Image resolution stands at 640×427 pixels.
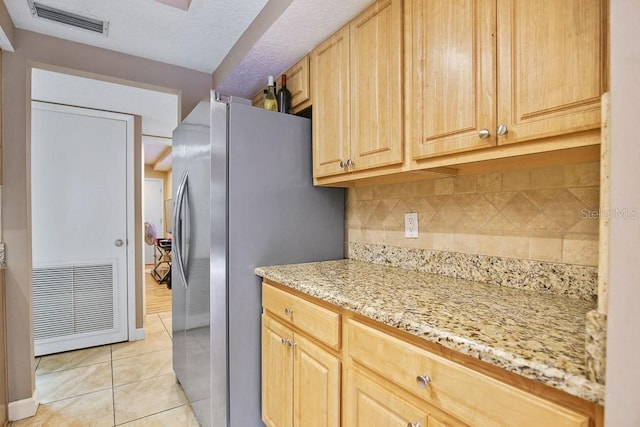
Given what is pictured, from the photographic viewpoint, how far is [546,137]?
877mm

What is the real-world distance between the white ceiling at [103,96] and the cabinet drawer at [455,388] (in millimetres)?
2447

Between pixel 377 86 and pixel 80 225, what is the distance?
119 inches

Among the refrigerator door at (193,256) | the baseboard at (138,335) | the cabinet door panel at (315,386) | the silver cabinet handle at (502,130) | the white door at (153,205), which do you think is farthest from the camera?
the white door at (153,205)

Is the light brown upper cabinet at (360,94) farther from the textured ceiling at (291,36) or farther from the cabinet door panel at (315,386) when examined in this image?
the cabinet door panel at (315,386)

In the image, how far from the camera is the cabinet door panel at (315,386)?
3.78 ft

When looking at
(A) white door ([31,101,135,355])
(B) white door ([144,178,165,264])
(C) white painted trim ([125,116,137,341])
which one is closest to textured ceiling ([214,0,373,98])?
(C) white painted trim ([125,116,137,341])

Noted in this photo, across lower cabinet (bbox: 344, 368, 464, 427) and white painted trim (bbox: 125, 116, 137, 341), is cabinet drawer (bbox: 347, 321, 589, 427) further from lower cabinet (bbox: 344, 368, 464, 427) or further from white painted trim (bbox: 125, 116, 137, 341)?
white painted trim (bbox: 125, 116, 137, 341)

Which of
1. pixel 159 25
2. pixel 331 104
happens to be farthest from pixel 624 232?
pixel 159 25

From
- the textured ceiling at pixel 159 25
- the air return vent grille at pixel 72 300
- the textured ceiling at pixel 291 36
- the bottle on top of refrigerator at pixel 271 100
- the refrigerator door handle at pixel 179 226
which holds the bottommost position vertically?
the air return vent grille at pixel 72 300

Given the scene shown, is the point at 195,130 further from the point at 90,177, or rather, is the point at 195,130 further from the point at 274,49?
the point at 90,177

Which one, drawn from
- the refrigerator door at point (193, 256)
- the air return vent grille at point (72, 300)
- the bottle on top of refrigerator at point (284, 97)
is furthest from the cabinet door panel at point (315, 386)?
the air return vent grille at point (72, 300)

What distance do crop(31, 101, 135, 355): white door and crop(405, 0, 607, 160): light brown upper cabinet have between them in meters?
3.01

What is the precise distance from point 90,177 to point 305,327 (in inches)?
111

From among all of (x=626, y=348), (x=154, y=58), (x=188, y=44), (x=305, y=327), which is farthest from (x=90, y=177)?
(x=626, y=348)
